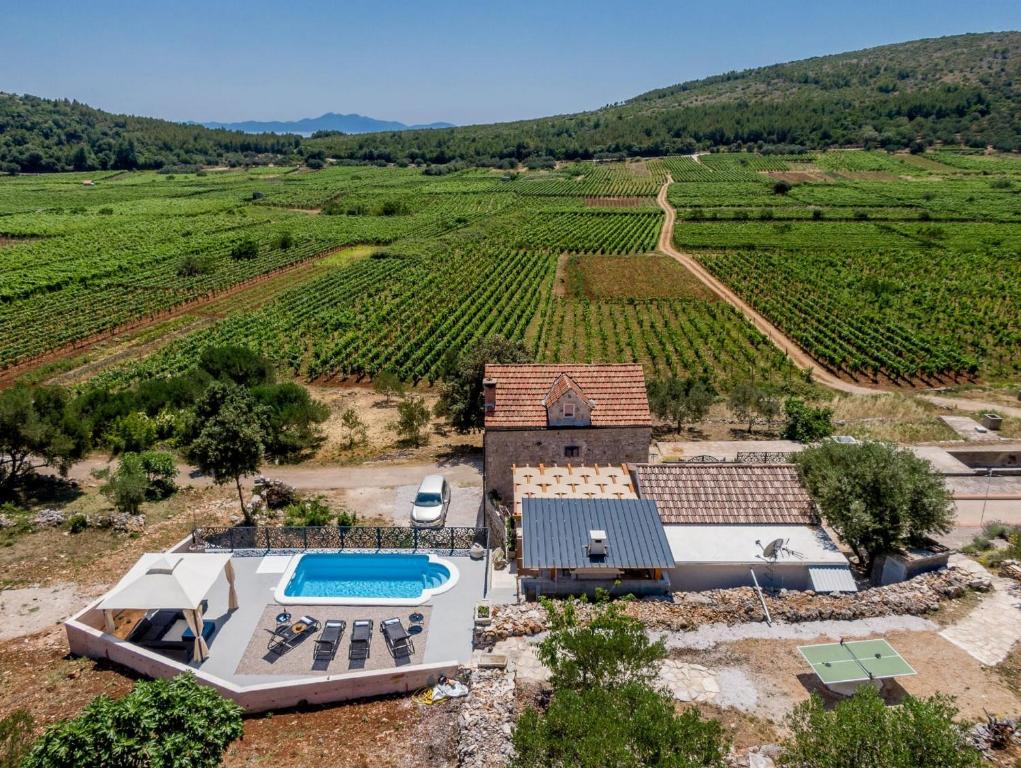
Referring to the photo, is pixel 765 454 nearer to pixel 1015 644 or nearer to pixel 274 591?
pixel 1015 644

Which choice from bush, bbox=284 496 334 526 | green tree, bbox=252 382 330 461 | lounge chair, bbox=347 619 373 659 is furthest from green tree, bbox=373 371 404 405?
lounge chair, bbox=347 619 373 659

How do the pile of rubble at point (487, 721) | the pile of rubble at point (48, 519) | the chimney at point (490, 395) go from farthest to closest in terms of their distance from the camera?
the chimney at point (490, 395) → the pile of rubble at point (48, 519) → the pile of rubble at point (487, 721)

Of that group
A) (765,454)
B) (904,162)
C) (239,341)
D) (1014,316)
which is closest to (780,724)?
(765,454)

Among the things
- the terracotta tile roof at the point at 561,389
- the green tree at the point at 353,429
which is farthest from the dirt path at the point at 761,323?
the green tree at the point at 353,429

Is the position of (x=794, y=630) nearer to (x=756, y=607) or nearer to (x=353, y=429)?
(x=756, y=607)

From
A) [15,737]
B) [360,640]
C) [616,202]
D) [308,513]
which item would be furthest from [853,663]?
[616,202]

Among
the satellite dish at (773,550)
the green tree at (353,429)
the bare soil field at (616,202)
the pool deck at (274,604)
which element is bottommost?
the green tree at (353,429)

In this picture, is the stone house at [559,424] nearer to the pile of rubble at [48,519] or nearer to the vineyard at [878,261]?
the pile of rubble at [48,519]
